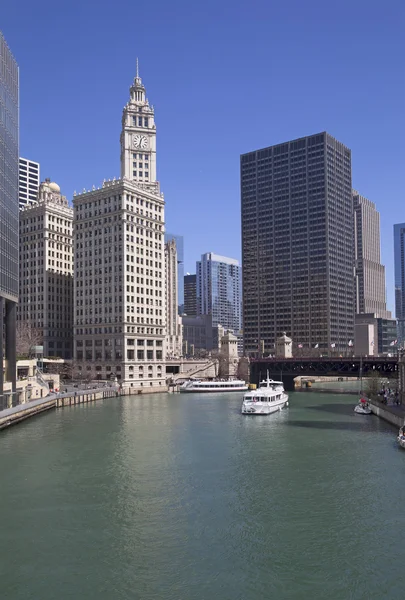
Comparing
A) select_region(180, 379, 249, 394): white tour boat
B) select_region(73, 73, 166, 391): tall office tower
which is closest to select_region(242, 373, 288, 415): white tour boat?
select_region(180, 379, 249, 394): white tour boat

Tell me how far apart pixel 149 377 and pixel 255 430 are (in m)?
99.3

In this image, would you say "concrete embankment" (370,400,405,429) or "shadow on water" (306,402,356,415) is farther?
"shadow on water" (306,402,356,415)

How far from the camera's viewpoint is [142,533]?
45125 millimetres

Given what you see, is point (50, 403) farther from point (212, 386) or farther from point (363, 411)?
point (212, 386)

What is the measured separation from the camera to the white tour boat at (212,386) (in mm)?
182500

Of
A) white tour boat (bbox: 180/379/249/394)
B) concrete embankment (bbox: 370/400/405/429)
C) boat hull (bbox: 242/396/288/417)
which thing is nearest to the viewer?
concrete embankment (bbox: 370/400/405/429)

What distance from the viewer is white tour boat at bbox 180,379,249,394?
7185 inches

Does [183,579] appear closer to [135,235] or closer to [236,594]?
[236,594]

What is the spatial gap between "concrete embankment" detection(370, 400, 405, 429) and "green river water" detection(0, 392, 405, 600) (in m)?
6.84

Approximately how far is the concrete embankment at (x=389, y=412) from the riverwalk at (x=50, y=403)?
6226 centimetres

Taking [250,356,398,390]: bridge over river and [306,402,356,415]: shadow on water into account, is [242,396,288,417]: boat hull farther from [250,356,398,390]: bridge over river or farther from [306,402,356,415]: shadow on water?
[250,356,398,390]: bridge over river

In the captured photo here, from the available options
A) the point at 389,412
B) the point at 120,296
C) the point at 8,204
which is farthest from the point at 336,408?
the point at 120,296

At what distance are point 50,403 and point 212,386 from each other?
2651 inches

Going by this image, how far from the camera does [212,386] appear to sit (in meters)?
186
